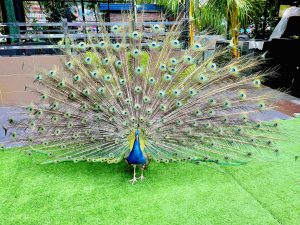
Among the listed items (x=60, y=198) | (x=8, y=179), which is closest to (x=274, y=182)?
(x=60, y=198)

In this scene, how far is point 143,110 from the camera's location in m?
3.35

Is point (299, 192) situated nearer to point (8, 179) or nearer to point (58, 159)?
point (58, 159)

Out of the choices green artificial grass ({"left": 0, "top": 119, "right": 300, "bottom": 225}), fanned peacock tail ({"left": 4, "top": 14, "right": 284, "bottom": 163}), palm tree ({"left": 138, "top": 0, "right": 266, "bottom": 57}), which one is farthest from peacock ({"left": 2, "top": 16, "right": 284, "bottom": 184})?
palm tree ({"left": 138, "top": 0, "right": 266, "bottom": 57})

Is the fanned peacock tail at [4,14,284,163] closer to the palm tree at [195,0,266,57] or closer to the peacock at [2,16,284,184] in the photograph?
the peacock at [2,16,284,184]

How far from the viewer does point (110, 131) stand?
3404 millimetres

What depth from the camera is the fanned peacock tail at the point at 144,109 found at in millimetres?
3367

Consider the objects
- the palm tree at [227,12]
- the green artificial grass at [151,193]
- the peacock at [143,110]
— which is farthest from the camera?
the palm tree at [227,12]

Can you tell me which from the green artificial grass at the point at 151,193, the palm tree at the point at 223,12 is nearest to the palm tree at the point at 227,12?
the palm tree at the point at 223,12

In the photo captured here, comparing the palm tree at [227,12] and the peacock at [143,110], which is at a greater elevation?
the palm tree at [227,12]

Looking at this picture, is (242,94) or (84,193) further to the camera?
(242,94)

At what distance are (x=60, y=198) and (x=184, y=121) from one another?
61.8 inches

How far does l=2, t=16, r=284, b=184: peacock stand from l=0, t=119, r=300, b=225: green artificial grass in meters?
0.25

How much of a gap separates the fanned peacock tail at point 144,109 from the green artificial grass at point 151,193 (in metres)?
0.28

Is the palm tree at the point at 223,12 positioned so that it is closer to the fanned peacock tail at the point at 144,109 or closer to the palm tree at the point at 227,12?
the palm tree at the point at 227,12
